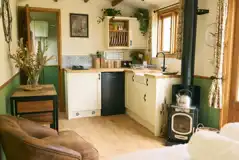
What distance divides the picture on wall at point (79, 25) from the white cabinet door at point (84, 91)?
3.46 feet

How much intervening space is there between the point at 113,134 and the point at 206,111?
57.8 inches

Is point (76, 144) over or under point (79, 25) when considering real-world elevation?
under

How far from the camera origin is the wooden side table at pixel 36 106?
238 cm

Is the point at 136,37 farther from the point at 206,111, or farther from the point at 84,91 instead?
the point at 206,111

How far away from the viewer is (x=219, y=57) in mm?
2770

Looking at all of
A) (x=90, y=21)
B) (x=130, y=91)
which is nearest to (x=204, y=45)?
(x=130, y=91)

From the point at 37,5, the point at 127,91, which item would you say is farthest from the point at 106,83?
the point at 37,5

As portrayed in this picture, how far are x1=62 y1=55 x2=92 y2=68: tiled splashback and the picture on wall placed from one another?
47 centimetres

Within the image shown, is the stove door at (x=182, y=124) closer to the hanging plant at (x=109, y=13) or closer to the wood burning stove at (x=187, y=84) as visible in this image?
the wood burning stove at (x=187, y=84)

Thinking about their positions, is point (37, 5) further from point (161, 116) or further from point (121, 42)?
point (161, 116)

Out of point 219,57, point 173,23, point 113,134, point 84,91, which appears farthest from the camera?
point 84,91

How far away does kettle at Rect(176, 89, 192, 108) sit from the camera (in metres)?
2.95

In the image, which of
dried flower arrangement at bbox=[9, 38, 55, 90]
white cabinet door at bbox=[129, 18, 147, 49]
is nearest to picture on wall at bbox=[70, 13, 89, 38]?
white cabinet door at bbox=[129, 18, 147, 49]

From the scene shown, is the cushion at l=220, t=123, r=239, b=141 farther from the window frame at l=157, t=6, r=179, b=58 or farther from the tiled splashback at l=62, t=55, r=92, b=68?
the tiled splashback at l=62, t=55, r=92, b=68
